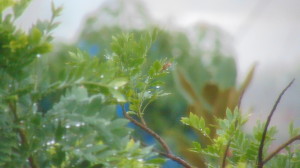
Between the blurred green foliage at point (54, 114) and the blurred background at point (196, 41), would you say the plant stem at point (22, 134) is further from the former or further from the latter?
the blurred background at point (196, 41)

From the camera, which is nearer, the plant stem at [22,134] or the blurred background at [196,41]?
the plant stem at [22,134]

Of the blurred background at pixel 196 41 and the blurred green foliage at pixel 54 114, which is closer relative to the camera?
the blurred green foliage at pixel 54 114

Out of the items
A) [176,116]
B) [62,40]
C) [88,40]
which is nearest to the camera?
[176,116]

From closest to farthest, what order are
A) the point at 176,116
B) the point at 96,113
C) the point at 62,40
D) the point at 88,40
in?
1. the point at 96,113
2. the point at 176,116
3. the point at 88,40
4. the point at 62,40

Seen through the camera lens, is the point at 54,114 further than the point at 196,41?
No

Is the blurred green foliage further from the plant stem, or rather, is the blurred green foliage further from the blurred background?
the blurred background

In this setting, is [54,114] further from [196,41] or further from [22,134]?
[196,41]

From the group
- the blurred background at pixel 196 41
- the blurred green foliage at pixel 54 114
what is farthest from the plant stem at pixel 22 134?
the blurred background at pixel 196 41

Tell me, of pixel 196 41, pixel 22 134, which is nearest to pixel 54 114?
pixel 22 134

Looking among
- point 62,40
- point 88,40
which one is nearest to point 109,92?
point 88,40

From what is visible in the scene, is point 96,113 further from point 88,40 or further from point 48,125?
point 88,40

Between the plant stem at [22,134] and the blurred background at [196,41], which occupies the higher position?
the blurred background at [196,41]
